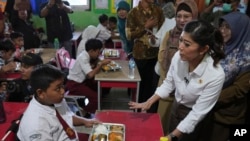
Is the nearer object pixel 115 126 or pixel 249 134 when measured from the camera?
pixel 115 126

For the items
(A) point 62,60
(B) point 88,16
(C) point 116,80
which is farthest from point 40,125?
(B) point 88,16

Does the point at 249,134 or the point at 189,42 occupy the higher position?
the point at 189,42

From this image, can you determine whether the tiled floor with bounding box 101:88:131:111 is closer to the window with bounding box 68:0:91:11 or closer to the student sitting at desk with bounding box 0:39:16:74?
the student sitting at desk with bounding box 0:39:16:74

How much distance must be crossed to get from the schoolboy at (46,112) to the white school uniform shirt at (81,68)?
1525 mm

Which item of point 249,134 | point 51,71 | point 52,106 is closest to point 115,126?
point 52,106

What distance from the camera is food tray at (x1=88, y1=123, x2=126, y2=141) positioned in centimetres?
160

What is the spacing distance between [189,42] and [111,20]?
415cm

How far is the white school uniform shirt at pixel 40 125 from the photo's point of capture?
4.70ft

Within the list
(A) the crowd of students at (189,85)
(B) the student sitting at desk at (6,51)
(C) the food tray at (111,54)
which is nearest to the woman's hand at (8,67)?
(A) the crowd of students at (189,85)

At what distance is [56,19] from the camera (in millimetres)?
4707

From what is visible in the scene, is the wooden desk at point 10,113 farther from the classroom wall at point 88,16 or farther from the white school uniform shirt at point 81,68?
the classroom wall at point 88,16

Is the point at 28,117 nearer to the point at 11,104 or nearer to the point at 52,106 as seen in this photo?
the point at 52,106

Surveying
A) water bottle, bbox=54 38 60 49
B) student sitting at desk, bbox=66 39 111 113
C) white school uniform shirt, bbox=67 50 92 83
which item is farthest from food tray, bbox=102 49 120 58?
water bottle, bbox=54 38 60 49

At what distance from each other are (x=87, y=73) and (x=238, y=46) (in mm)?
1813
